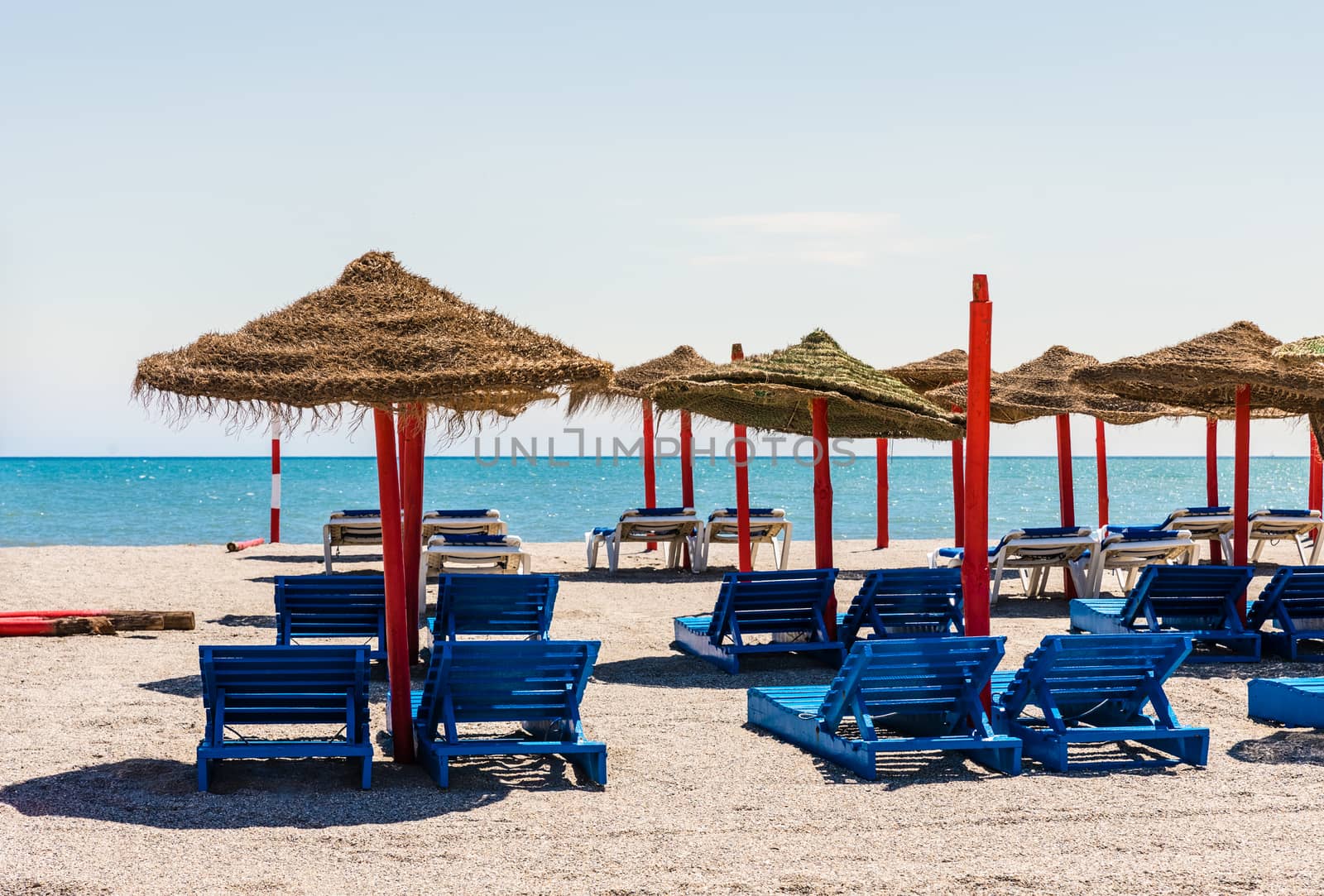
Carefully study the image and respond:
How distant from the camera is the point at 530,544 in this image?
19.2 meters

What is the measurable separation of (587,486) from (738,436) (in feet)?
210

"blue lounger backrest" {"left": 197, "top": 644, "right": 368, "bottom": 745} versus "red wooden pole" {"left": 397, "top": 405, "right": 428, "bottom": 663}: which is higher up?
"red wooden pole" {"left": 397, "top": 405, "right": 428, "bottom": 663}

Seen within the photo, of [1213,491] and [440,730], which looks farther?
[1213,491]

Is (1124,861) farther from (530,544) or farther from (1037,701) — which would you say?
(530,544)

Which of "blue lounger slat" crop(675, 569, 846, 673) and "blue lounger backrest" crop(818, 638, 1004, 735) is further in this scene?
"blue lounger slat" crop(675, 569, 846, 673)

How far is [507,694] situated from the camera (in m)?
5.68

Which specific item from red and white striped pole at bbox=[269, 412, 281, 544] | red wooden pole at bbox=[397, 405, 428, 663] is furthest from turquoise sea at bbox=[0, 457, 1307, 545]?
red wooden pole at bbox=[397, 405, 428, 663]

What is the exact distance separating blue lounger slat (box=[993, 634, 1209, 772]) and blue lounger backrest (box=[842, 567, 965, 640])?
2383 millimetres

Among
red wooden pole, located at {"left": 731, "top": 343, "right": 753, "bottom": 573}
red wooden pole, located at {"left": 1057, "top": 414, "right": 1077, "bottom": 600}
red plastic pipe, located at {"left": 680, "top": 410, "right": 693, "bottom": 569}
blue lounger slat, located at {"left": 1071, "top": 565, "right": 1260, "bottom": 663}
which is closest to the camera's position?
blue lounger slat, located at {"left": 1071, "top": 565, "right": 1260, "bottom": 663}

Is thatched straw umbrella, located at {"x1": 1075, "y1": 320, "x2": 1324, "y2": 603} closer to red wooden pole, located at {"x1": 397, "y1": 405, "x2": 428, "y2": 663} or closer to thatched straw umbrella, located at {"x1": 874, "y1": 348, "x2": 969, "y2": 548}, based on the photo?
red wooden pole, located at {"x1": 397, "y1": 405, "x2": 428, "y2": 663}

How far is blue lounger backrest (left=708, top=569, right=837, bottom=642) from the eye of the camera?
8.45 metres

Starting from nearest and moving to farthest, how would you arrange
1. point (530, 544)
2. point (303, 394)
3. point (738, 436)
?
point (303, 394)
point (738, 436)
point (530, 544)

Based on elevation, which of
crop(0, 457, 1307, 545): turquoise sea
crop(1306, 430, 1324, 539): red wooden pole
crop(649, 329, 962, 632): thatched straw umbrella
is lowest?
crop(0, 457, 1307, 545): turquoise sea

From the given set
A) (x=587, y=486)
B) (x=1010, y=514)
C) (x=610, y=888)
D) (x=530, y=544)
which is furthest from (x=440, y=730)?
(x=587, y=486)
